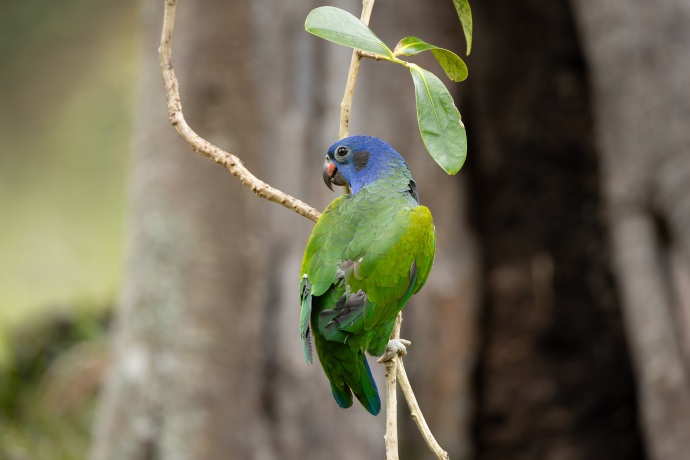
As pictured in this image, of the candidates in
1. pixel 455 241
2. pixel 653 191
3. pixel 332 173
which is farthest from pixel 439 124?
pixel 455 241

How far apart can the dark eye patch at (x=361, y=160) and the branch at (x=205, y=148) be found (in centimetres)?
43

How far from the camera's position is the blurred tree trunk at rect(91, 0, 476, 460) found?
4.09 meters

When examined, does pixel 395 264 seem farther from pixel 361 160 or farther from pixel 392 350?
pixel 361 160

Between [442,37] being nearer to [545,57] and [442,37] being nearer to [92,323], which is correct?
[545,57]

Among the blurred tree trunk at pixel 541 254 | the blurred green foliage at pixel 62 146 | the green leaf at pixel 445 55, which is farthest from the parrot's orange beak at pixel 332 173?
the blurred green foliage at pixel 62 146

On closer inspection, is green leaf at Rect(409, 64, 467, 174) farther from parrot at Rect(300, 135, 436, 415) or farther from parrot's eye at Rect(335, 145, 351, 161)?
parrot's eye at Rect(335, 145, 351, 161)

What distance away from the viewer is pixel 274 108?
433 centimetres

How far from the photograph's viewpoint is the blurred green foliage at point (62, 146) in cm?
871

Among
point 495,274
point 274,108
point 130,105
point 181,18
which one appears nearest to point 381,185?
point 274,108

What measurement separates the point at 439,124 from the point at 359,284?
35 centimetres

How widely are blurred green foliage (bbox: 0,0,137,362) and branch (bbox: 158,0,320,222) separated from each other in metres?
7.25

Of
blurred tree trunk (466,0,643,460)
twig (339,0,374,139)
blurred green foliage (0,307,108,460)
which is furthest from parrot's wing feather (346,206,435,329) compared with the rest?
blurred green foliage (0,307,108,460)

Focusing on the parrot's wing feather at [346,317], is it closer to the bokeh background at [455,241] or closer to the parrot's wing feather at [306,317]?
the parrot's wing feather at [306,317]

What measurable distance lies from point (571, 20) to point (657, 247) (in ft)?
5.75
